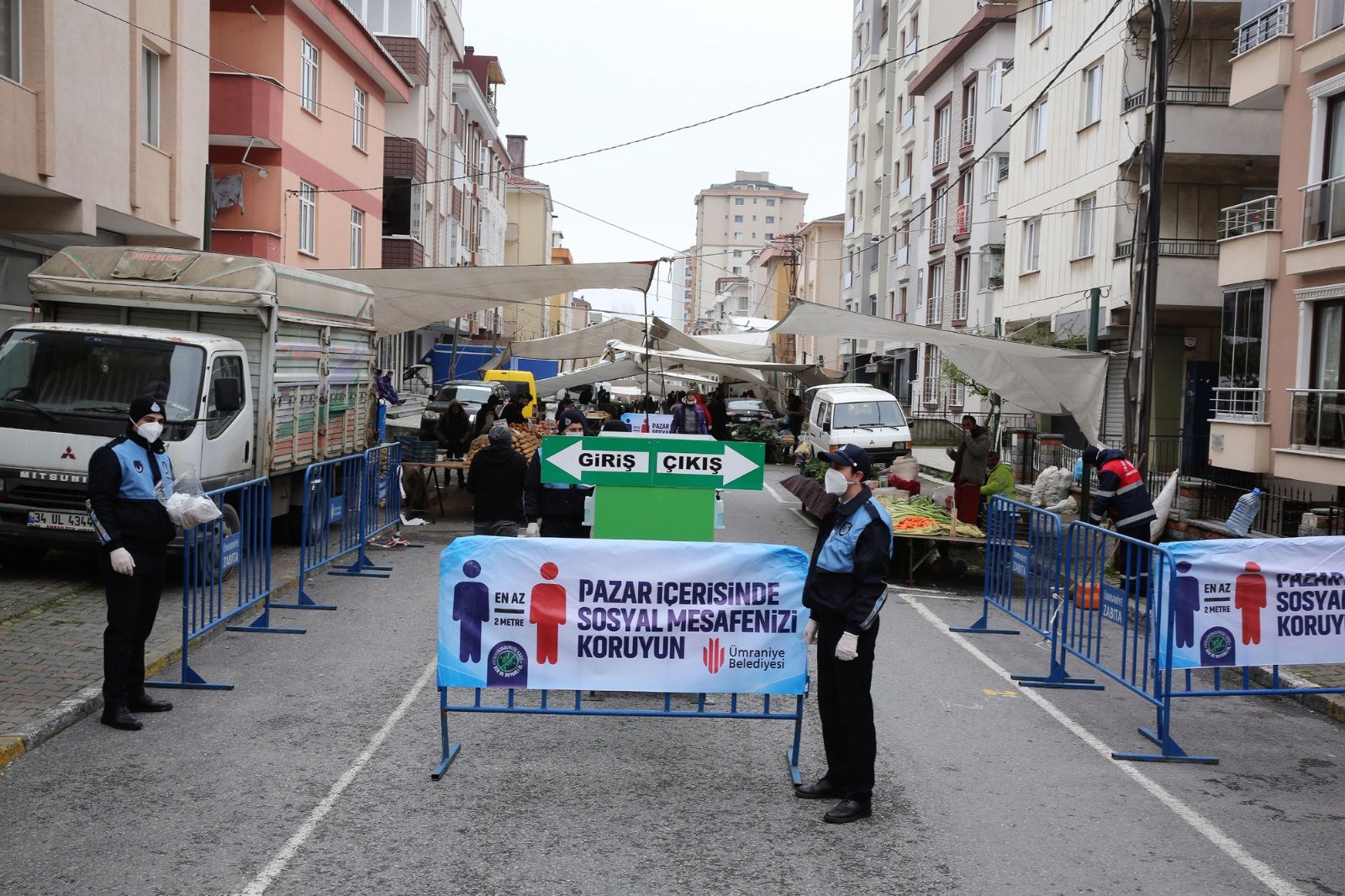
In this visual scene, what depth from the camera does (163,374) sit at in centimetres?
1170

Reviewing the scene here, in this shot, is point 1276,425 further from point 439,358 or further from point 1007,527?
point 439,358

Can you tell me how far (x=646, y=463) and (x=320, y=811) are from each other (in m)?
3.75

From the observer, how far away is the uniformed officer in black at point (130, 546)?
7.44 m

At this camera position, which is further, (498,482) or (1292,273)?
(1292,273)

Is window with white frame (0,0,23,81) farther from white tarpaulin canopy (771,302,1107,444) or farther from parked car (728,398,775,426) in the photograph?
parked car (728,398,775,426)

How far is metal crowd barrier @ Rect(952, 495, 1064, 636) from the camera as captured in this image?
9.88 meters

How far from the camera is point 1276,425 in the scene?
18.3 meters

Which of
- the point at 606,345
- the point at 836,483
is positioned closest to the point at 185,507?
the point at 836,483

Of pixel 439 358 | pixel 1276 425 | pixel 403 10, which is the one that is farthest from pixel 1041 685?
pixel 439 358

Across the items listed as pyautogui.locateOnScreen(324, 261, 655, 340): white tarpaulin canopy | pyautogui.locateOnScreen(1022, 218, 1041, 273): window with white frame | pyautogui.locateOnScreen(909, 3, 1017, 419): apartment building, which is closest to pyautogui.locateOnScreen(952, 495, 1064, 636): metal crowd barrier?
pyautogui.locateOnScreen(324, 261, 655, 340): white tarpaulin canopy

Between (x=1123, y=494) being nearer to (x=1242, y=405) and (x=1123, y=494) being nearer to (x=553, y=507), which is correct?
(x=553, y=507)

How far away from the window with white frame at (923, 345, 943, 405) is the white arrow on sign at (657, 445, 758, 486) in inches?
1443

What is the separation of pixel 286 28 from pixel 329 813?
895 inches

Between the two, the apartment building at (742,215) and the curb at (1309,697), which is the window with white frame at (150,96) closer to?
the curb at (1309,697)
